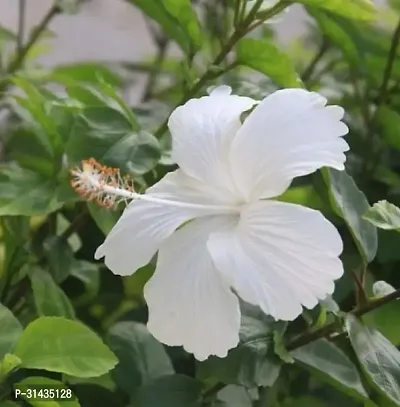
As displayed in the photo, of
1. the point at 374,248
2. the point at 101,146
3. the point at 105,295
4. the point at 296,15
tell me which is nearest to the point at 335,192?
the point at 374,248

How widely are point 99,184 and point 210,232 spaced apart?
0.25 ft

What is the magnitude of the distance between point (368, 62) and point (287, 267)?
13.0 inches

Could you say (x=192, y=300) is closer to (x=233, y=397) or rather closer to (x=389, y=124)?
(x=233, y=397)

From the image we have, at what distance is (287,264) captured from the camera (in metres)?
0.35

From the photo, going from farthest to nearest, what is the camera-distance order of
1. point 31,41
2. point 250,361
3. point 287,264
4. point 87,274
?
1. point 31,41
2. point 87,274
3. point 250,361
4. point 287,264

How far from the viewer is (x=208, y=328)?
37cm

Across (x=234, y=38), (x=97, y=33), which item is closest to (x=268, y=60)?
(x=234, y=38)

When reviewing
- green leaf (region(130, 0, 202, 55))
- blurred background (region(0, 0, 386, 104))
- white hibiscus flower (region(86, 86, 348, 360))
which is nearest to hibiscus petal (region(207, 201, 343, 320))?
white hibiscus flower (region(86, 86, 348, 360))

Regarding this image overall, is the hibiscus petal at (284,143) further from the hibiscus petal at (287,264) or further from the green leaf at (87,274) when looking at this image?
the green leaf at (87,274)

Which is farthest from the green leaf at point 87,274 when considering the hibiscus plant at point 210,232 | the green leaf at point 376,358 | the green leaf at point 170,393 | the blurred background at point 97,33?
the blurred background at point 97,33

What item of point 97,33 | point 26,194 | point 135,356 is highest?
point 26,194

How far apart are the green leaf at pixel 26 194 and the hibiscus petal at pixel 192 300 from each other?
13 centimetres

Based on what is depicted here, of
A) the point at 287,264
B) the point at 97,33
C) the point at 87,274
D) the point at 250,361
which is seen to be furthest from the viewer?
the point at 97,33

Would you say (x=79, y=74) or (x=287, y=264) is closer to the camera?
(x=287, y=264)
